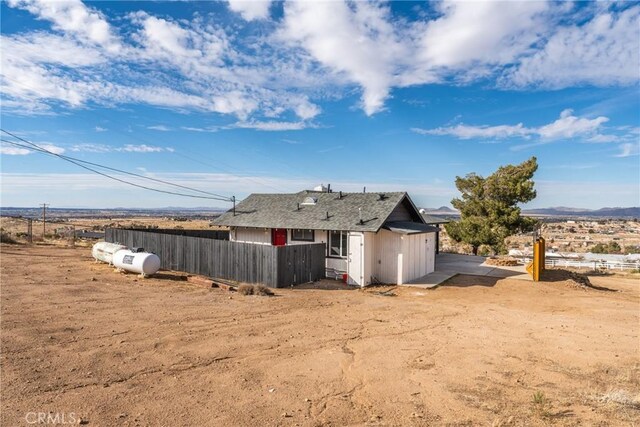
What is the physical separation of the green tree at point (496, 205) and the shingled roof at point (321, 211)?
40.1 ft

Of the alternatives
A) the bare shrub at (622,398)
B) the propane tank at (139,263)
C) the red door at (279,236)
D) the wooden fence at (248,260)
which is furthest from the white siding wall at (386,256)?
the bare shrub at (622,398)

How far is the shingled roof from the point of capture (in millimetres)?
19719

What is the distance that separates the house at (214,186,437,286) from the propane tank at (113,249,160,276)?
216 inches

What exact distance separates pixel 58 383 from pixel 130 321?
4.56 meters

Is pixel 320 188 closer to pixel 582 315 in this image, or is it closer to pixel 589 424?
pixel 582 315

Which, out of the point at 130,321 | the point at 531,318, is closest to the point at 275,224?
the point at 130,321

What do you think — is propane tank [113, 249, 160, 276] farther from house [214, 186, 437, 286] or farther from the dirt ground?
house [214, 186, 437, 286]

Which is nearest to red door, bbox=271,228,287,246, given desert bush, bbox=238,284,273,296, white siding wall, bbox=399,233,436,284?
desert bush, bbox=238,284,273,296

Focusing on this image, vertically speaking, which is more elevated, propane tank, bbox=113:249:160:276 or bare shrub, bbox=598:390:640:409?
propane tank, bbox=113:249:160:276

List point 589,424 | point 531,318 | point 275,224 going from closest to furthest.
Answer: point 589,424 < point 531,318 < point 275,224

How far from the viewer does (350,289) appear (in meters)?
18.2

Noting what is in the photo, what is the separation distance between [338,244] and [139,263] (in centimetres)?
1033

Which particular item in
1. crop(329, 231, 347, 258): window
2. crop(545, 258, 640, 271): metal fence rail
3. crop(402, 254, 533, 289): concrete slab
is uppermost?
crop(329, 231, 347, 258): window

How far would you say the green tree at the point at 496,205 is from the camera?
31.8 meters
